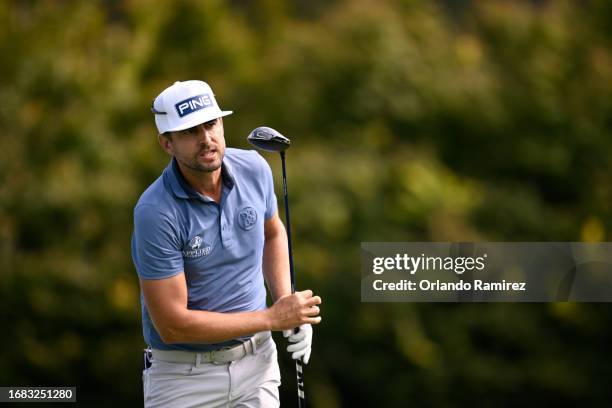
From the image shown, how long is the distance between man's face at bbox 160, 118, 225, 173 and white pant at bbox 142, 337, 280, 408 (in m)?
0.82

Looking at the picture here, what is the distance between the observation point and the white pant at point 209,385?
13.7 feet

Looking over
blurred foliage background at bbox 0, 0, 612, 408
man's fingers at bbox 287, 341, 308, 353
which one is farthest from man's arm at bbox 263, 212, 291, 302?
blurred foliage background at bbox 0, 0, 612, 408

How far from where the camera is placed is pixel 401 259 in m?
10.2

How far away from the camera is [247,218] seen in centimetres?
412

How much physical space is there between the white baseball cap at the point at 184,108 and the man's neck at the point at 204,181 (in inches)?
7.1

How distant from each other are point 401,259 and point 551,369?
3532 millimetres

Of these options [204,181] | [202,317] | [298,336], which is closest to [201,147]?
[204,181]

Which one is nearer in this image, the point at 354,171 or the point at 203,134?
the point at 203,134

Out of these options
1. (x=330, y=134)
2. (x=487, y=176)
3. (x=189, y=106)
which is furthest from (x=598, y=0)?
(x=189, y=106)

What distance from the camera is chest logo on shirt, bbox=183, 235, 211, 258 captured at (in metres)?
3.95

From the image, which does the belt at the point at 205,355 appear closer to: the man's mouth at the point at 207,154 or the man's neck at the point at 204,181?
the man's neck at the point at 204,181

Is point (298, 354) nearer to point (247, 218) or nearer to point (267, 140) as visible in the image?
point (247, 218)

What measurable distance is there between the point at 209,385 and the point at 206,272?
18.8 inches

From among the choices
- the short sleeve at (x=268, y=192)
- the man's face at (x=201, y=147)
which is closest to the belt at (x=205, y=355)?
the short sleeve at (x=268, y=192)
